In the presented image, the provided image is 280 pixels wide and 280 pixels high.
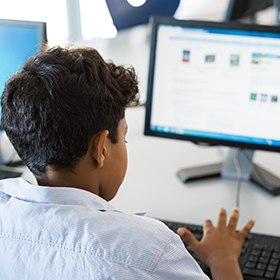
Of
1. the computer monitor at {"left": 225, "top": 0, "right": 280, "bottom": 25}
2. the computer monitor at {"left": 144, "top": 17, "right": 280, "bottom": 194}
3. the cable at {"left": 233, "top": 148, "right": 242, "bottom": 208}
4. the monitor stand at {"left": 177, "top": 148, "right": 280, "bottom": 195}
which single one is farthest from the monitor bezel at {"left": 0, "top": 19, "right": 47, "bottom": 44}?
the computer monitor at {"left": 225, "top": 0, "right": 280, "bottom": 25}

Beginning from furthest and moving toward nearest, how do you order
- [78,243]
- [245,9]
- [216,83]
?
[245,9], [216,83], [78,243]

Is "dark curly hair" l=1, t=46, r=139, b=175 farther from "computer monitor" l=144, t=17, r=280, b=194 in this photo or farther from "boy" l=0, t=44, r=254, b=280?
"computer monitor" l=144, t=17, r=280, b=194

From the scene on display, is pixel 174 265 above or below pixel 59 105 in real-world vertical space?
below

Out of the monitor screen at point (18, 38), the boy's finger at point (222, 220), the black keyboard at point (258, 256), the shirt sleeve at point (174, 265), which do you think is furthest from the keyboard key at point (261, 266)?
the monitor screen at point (18, 38)

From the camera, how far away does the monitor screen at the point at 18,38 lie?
1023mm

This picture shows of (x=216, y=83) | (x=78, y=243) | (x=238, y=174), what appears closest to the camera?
(x=78, y=243)

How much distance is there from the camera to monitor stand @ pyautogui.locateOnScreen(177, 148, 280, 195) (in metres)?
1.11

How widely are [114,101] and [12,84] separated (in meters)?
0.16

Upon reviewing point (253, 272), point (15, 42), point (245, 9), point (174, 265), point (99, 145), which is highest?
point (245, 9)

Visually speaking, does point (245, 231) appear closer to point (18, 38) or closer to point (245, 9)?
point (18, 38)

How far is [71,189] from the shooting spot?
574mm

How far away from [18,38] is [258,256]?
0.79 metres

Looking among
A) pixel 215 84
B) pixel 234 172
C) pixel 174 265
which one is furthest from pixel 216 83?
pixel 174 265

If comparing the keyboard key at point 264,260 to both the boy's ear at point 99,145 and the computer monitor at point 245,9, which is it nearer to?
the boy's ear at point 99,145
